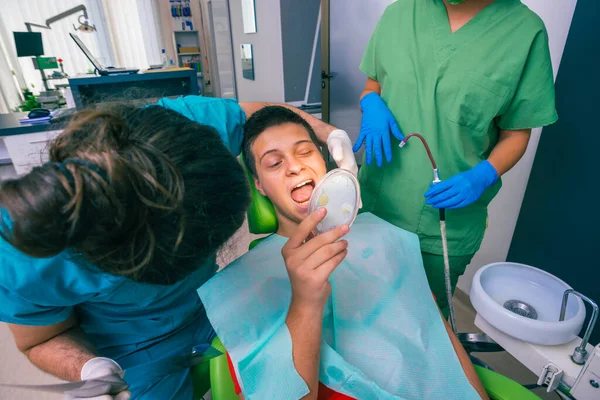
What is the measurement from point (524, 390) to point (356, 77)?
2595mm

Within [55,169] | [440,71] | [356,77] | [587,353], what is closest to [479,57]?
[440,71]

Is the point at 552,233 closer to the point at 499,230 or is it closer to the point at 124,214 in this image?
the point at 499,230

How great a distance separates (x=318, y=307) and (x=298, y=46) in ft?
10.1

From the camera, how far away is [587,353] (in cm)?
79

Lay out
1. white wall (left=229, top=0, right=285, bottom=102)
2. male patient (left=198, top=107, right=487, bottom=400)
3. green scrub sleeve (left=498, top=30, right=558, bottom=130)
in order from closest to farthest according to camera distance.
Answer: male patient (left=198, top=107, right=487, bottom=400), green scrub sleeve (left=498, top=30, right=558, bottom=130), white wall (left=229, top=0, right=285, bottom=102)

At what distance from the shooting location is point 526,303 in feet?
3.18

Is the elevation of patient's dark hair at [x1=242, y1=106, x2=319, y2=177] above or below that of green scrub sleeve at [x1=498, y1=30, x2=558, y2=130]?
below

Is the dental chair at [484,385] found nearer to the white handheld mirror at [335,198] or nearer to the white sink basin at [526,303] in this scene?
the white sink basin at [526,303]

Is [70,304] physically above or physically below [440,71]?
below

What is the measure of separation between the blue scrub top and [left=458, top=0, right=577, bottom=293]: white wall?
4.00ft

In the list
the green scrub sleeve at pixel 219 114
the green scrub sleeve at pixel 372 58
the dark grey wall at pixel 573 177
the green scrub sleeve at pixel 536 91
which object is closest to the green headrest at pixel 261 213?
the green scrub sleeve at pixel 219 114

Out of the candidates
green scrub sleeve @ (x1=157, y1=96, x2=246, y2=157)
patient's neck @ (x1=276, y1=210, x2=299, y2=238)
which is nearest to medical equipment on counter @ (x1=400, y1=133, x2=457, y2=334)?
patient's neck @ (x1=276, y1=210, x2=299, y2=238)

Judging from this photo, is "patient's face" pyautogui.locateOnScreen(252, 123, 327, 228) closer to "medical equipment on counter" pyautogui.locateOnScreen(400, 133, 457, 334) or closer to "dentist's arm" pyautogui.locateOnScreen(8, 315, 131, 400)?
"medical equipment on counter" pyautogui.locateOnScreen(400, 133, 457, 334)

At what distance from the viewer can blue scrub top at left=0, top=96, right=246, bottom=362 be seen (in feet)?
2.24
